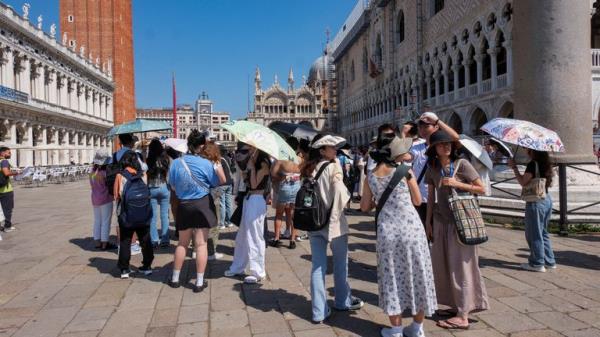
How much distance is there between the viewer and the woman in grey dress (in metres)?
3.15

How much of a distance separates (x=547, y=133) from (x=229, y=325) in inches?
148

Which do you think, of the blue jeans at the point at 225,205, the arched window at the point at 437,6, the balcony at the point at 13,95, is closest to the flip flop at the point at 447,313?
the blue jeans at the point at 225,205

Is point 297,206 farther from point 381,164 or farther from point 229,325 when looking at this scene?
point 229,325

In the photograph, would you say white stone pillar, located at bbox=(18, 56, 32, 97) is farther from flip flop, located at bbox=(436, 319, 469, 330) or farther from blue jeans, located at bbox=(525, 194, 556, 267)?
flip flop, located at bbox=(436, 319, 469, 330)

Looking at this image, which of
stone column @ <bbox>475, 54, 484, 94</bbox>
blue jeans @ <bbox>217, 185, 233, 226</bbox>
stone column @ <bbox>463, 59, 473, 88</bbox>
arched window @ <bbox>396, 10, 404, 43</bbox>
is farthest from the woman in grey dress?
arched window @ <bbox>396, 10, 404, 43</bbox>

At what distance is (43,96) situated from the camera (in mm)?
39812

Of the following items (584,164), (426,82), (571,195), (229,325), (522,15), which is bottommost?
(229,325)

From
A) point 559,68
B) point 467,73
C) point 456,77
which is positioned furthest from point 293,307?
point 456,77

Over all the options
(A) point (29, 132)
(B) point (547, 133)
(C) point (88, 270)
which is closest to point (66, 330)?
(C) point (88, 270)

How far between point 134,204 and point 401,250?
10.4ft

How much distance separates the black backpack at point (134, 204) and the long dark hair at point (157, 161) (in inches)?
54.2

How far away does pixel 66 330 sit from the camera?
11.9 ft

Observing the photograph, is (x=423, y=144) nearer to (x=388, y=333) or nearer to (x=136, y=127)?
(x=388, y=333)

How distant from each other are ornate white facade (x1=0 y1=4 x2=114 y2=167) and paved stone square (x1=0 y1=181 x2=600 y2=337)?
888 inches
